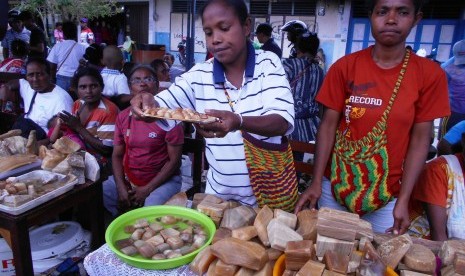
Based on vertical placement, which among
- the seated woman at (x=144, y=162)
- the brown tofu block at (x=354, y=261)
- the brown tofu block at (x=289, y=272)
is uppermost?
the brown tofu block at (x=354, y=261)

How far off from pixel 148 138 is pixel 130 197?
1.62 ft

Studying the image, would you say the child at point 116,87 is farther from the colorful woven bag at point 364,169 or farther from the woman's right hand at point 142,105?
the colorful woven bag at point 364,169

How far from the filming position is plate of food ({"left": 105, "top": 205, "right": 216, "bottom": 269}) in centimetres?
132

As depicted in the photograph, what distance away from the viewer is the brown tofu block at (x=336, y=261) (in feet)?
3.48

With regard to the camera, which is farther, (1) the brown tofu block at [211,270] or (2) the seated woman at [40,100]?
(2) the seated woman at [40,100]

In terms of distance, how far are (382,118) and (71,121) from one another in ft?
7.95

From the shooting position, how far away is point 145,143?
2705mm

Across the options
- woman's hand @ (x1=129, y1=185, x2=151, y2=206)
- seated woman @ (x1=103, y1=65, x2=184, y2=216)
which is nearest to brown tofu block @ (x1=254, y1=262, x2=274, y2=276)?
seated woman @ (x1=103, y1=65, x2=184, y2=216)

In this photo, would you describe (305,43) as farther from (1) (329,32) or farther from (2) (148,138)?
(1) (329,32)

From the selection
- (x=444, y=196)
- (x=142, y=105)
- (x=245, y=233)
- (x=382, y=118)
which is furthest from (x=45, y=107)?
(x=444, y=196)

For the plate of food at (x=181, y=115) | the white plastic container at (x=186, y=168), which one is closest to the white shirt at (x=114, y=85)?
the white plastic container at (x=186, y=168)

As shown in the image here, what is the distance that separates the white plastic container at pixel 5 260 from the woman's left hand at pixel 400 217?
222 cm

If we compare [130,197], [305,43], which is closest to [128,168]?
[130,197]

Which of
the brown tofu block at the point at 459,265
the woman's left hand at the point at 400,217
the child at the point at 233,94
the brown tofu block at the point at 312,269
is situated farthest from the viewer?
the woman's left hand at the point at 400,217
